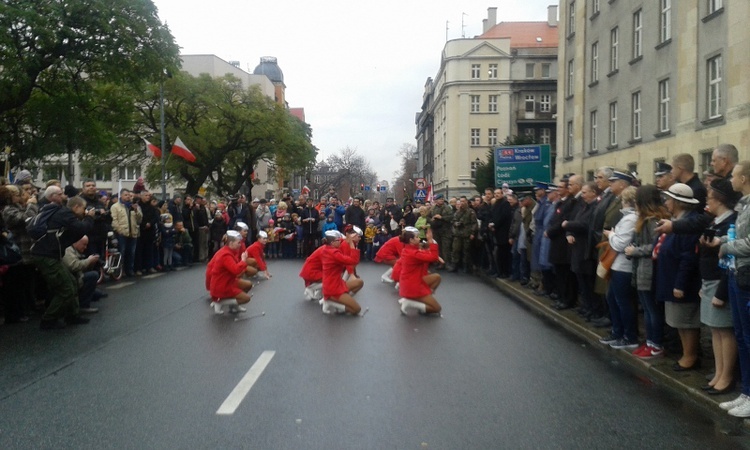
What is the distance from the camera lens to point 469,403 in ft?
21.2

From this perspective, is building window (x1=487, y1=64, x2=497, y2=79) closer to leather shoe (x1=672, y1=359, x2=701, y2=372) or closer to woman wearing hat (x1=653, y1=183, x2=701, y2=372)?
woman wearing hat (x1=653, y1=183, x2=701, y2=372)

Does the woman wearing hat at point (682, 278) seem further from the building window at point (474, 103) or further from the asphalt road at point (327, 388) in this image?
the building window at point (474, 103)

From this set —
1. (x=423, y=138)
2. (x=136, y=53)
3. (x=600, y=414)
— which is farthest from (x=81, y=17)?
(x=423, y=138)

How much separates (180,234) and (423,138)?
10123 centimetres

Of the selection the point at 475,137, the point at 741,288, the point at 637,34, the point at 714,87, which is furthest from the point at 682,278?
the point at 475,137

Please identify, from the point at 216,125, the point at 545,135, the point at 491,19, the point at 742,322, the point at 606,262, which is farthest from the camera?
the point at 491,19

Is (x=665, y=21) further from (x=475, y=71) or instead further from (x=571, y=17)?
(x=475, y=71)

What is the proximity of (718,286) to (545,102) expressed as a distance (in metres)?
75.0

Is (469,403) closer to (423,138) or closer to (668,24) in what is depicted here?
(668,24)

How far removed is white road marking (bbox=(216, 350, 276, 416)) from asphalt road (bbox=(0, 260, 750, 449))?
0.09 feet

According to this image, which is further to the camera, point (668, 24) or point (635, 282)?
point (668, 24)

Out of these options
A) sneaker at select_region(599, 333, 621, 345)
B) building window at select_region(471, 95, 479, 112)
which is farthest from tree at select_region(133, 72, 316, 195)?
sneaker at select_region(599, 333, 621, 345)

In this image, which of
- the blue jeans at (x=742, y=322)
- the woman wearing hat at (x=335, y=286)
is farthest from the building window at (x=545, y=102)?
the blue jeans at (x=742, y=322)

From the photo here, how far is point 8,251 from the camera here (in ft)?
34.8
